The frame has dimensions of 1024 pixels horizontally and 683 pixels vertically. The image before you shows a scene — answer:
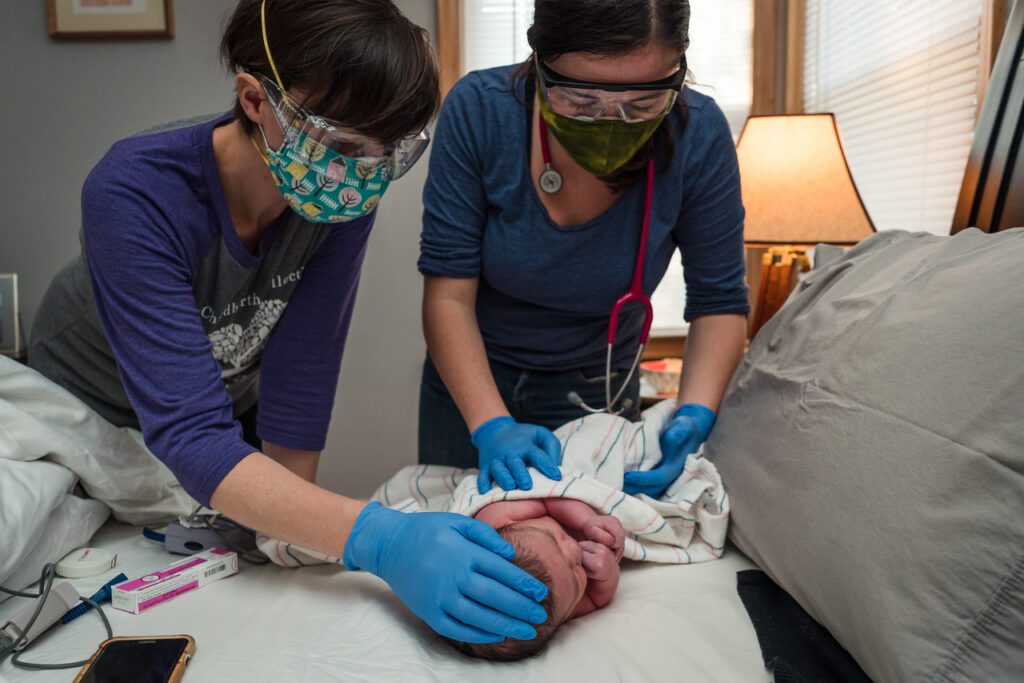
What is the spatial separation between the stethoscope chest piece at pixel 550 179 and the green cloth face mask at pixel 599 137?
2.9 inches

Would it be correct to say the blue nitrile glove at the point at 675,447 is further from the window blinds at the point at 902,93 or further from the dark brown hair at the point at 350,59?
the window blinds at the point at 902,93

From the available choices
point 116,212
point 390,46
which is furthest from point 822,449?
point 116,212

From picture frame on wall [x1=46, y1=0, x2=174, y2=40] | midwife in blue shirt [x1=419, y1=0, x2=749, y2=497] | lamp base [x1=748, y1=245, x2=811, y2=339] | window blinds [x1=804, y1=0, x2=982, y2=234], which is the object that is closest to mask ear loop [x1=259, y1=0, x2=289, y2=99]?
midwife in blue shirt [x1=419, y1=0, x2=749, y2=497]

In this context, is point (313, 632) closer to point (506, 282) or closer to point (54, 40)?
point (506, 282)

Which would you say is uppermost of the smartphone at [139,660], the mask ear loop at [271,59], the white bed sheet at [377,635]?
the mask ear loop at [271,59]

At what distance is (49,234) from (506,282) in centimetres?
211

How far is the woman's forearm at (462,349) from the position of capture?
4.46ft

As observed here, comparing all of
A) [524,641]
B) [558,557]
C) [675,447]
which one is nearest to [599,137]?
[675,447]

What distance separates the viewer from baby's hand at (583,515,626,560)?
118cm

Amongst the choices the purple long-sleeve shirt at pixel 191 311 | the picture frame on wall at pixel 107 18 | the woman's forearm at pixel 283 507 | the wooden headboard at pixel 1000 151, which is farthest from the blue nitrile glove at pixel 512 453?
the picture frame on wall at pixel 107 18

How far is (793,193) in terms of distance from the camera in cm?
205

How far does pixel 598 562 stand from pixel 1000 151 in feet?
3.24

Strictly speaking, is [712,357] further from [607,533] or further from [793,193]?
[793,193]

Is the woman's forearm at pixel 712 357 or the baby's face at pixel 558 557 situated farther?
the woman's forearm at pixel 712 357
